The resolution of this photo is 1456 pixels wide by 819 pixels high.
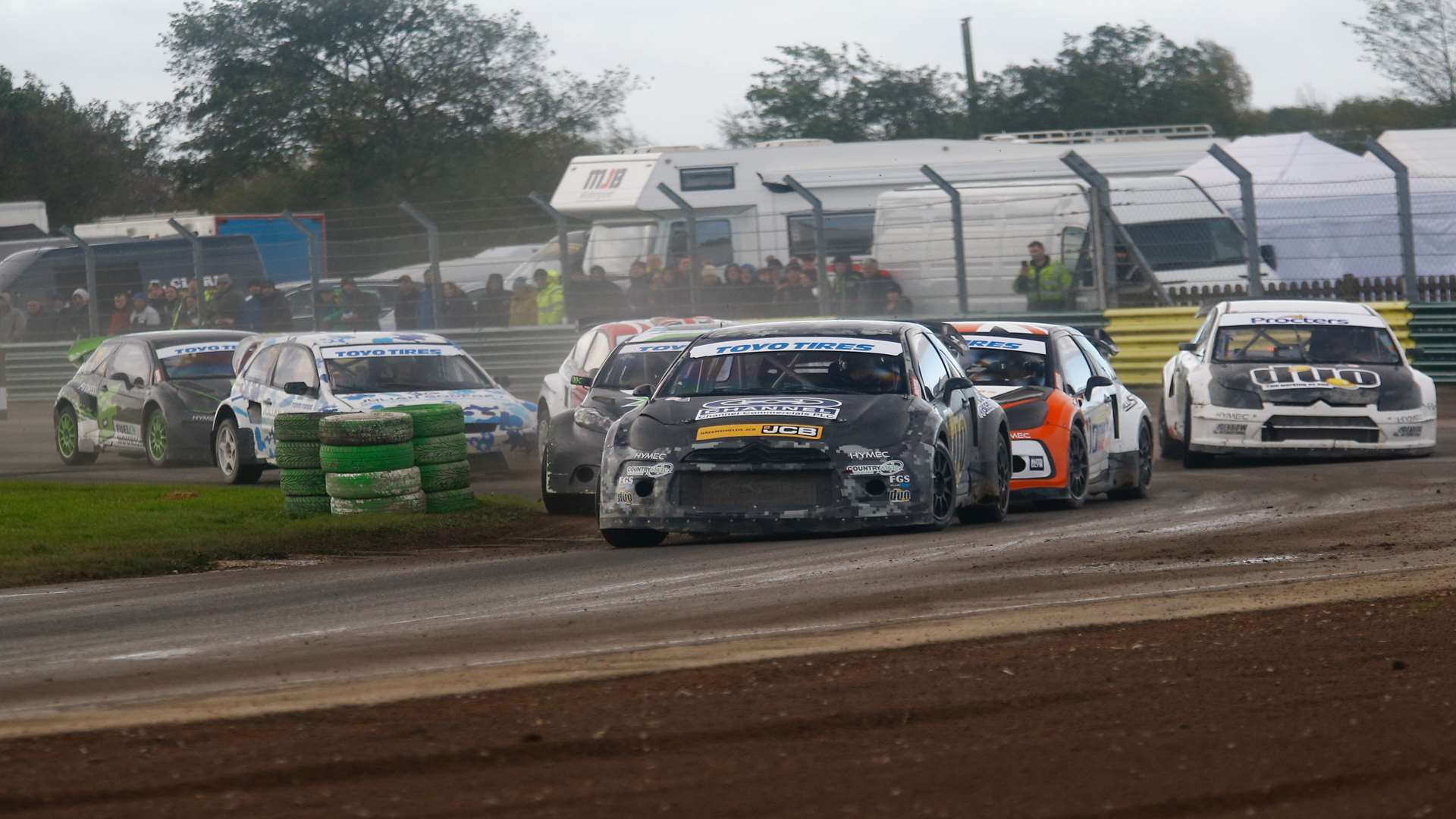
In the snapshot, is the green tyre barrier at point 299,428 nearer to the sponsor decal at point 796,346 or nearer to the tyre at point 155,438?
the sponsor decal at point 796,346

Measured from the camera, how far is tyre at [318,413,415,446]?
13.1 m

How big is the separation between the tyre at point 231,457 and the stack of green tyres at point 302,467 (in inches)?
152

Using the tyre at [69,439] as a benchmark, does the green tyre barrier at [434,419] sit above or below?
above

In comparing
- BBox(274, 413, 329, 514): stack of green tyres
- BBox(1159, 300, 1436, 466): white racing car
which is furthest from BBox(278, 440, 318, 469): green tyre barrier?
BBox(1159, 300, 1436, 466): white racing car

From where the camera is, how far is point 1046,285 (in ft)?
80.0

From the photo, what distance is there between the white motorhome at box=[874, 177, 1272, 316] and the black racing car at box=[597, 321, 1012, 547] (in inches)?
511

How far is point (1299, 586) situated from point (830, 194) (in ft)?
60.1

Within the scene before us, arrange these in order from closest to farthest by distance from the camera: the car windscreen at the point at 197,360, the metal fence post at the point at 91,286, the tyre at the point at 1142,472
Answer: the tyre at the point at 1142,472
the car windscreen at the point at 197,360
the metal fence post at the point at 91,286

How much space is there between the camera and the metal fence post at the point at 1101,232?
73.9ft

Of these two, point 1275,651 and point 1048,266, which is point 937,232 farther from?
point 1275,651

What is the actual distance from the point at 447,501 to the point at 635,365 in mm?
2158

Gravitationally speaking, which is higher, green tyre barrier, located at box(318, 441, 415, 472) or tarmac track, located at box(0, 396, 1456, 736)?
green tyre barrier, located at box(318, 441, 415, 472)

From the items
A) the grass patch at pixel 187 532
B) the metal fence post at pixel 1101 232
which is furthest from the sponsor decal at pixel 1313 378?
the grass patch at pixel 187 532

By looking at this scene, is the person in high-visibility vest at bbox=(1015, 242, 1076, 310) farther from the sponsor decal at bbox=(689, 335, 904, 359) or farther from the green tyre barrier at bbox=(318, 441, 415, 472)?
the sponsor decal at bbox=(689, 335, 904, 359)
